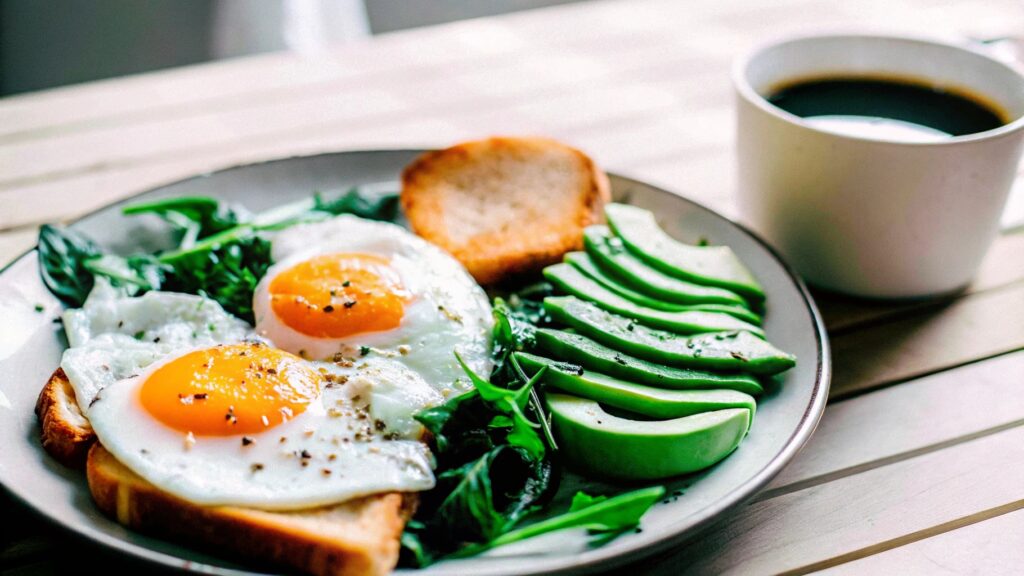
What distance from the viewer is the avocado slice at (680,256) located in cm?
212

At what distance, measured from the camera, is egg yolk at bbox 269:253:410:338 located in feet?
6.62

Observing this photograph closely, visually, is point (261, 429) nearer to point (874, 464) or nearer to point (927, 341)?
point (874, 464)

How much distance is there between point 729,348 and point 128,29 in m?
5.18

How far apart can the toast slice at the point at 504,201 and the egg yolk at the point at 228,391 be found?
71cm

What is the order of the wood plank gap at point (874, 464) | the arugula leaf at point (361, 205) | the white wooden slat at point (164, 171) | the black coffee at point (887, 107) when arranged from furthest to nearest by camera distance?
1. the white wooden slat at point (164, 171)
2. the arugula leaf at point (361, 205)
3. the black coffee at point (887, 107)
4. the wood plank gap at point (874, 464)

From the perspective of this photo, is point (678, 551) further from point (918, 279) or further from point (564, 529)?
→ point (918, 279)

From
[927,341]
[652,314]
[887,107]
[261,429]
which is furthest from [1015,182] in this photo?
[261,429]

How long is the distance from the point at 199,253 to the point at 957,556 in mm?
1821

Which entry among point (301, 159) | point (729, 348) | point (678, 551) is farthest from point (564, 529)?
point (301, 159)

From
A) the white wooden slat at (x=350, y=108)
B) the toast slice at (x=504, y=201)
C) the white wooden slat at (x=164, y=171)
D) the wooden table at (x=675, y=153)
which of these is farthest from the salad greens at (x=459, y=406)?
the white wooden slat at (x=350, y=108)

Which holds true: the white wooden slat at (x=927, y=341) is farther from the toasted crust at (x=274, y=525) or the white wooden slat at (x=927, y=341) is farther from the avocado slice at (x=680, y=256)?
the toasted crust at (x=274, y=525)

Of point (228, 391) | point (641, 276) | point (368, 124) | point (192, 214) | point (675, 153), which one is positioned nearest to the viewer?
point (228, 391)

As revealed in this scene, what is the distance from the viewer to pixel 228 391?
5.65ft

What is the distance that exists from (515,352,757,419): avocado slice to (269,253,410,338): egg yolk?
39 centimetres
